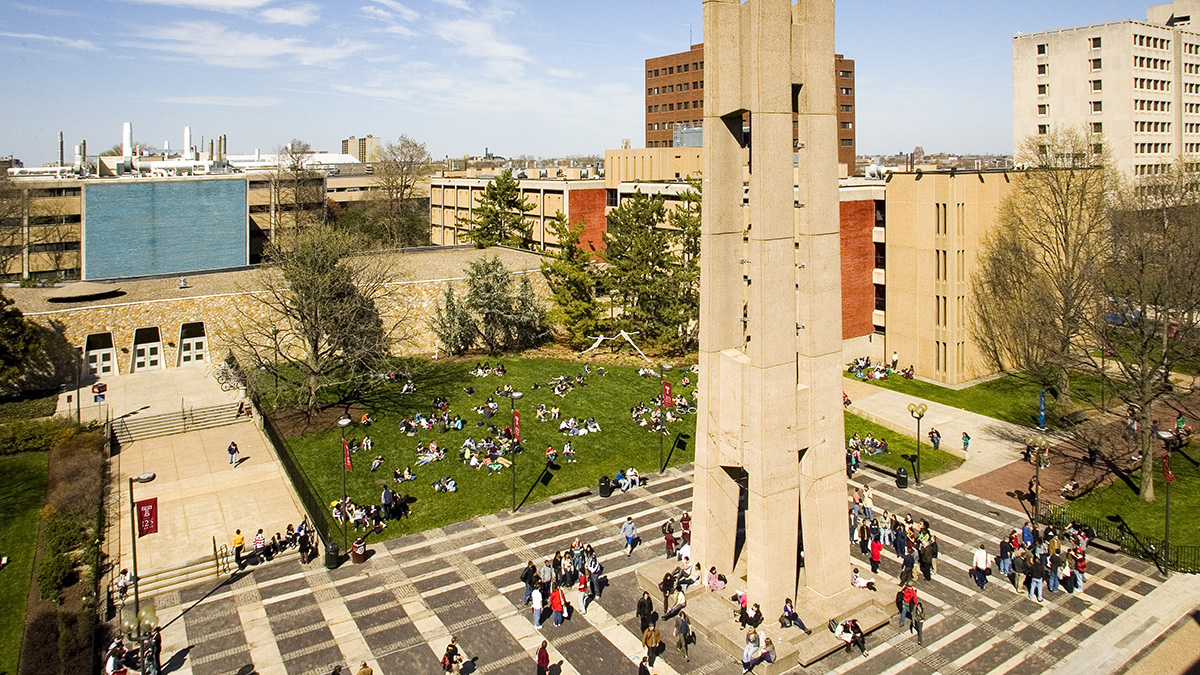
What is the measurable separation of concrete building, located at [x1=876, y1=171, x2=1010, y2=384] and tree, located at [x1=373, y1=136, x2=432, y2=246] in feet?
174

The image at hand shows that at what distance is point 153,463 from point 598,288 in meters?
29.7

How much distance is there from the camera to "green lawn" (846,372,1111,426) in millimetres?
46406

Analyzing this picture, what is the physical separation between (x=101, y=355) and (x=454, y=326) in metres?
20.2

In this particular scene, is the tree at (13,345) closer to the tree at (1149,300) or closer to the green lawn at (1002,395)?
the green lawn at (1002,395)

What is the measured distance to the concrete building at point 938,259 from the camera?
5081 cm

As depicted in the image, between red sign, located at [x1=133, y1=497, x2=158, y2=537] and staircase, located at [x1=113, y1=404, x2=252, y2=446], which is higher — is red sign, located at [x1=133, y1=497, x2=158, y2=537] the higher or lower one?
the lower one

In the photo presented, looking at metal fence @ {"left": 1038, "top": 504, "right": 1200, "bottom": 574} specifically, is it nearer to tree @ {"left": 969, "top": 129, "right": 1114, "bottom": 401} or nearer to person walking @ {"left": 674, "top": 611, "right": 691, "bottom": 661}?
tree @ {"left": 969, "top": 129, "right": 1114, "bottom": 401}

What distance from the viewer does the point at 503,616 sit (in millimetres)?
25797

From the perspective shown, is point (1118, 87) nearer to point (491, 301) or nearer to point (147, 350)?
point (491, 301)

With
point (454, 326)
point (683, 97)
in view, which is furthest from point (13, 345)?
point (683, 97)

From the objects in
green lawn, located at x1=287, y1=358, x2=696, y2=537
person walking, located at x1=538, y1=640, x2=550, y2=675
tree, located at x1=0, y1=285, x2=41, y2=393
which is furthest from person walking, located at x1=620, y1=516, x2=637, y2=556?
tree, located at x1=0, y1=285, x2=41, y2=393

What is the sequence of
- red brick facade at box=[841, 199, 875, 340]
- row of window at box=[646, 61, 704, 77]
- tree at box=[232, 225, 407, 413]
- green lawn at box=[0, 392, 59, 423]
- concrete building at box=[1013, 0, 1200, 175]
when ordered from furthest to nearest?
row of window at box=[646, 61, 704, 77] < concrete building at box=[1013, 0, 1200, 175] < red brick facade at box=[841, 199, 875, 340] < tree at box=[232, 225, 407, 413] < green lawn at box=[0, 392, 59, 423]

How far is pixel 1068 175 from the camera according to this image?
48344mm

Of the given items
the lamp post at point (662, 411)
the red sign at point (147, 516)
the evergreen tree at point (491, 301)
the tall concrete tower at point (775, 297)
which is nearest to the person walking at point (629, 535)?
the tall concrete tower at point (775, 297)
